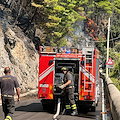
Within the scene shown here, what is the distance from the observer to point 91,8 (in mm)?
76188

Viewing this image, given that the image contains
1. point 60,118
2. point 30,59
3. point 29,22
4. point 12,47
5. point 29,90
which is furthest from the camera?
point 29,22

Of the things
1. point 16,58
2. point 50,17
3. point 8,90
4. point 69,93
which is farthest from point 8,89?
point 50,17

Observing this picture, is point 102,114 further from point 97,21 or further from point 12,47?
point 97,21

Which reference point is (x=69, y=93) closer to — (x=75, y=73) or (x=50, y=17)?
(x=75, y=73)

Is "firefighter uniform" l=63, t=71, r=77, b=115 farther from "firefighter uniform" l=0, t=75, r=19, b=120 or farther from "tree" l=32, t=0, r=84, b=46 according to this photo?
"tree" l=32, t=0, r=84, b=46

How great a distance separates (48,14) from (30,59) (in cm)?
504

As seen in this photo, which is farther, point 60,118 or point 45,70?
point 45,70

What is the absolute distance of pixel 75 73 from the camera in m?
14.4

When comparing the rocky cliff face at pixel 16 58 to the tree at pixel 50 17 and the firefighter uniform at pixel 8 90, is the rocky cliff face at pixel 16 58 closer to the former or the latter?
the tree at pixel 50 17

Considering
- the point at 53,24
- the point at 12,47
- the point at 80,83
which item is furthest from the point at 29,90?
the point at 80,83

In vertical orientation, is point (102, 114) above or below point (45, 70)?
below

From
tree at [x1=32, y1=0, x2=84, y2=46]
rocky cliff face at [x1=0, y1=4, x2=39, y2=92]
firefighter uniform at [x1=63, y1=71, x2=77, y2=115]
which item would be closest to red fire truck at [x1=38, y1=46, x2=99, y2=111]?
firefighter uniform at [x1=63, y1=71, x2=77, y2=115]

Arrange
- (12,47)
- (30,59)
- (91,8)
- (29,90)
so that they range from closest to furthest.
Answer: (29,90) → (12,47) → (30,59) → (91,8)

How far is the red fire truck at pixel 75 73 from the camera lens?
1358 cm
